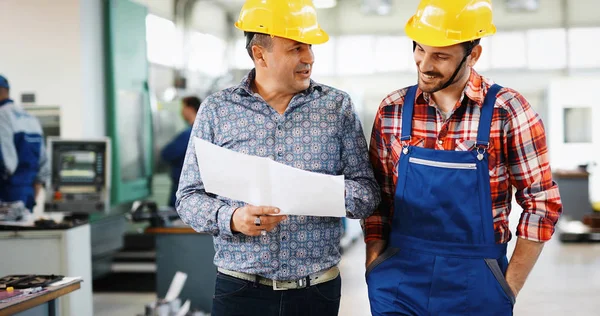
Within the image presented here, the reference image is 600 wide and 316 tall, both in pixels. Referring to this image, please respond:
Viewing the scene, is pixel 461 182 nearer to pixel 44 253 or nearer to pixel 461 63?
pixel 461 63

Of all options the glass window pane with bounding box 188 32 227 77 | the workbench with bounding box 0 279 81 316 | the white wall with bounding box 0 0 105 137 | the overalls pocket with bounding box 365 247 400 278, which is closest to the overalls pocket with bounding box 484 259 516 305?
the overalls pocket with bounding box 365 247 400 278

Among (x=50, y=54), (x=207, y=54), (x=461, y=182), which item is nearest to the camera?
(x=461, y=182)

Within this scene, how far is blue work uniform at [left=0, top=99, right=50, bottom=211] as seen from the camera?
5.55 m

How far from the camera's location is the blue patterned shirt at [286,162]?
6.54 ft

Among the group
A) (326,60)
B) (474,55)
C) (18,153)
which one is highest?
(326,60)

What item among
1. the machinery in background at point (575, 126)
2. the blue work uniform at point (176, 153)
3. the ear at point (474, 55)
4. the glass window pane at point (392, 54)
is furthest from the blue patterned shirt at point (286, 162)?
the glass window pane at point (392, 54)

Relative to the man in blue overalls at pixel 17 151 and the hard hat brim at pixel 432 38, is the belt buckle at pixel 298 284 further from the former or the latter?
the man in blue overalls at pixel 17 151

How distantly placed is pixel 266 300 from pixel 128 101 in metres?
5.58

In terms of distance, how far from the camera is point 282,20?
2072 millimetres

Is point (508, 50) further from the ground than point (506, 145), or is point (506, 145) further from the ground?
point (508, 50)

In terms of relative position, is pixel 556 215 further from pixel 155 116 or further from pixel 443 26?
pixel 155 116

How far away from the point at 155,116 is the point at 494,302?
6753 mm

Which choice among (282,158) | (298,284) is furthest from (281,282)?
(282,158)

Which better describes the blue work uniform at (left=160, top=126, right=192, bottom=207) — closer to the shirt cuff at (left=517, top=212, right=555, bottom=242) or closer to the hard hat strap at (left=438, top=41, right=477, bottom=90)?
the hard hat strap at (left=438, top=41, right=477, bottom=90)
